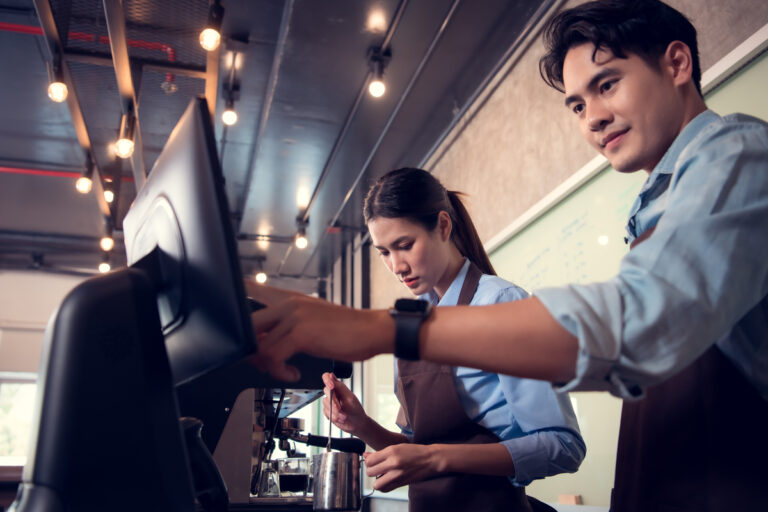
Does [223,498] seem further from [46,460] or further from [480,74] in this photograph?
[480,74]

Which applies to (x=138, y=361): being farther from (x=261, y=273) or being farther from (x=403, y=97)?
(x=261, y=273)

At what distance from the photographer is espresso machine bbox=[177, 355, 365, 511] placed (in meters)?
1.05

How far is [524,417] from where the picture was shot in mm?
1250

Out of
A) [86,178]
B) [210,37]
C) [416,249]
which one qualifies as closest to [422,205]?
[416,249]

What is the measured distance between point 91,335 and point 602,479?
2167mm

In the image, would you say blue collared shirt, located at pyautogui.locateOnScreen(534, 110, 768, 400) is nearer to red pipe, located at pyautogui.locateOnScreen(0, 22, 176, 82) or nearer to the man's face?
the man's face

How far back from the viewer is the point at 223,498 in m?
0.71

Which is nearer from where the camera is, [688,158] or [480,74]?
[688,158]

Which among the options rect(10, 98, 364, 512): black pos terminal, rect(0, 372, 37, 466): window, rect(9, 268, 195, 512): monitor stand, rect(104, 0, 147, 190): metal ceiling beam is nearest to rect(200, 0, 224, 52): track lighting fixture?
rect(104, 0, 147, 190): metal ceiling beam

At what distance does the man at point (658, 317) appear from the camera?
0.56 meters

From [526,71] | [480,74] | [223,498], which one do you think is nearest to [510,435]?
[223,498]

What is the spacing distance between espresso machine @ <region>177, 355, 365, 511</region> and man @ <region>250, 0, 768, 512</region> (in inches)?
17.4

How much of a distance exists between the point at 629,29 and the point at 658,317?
49cm

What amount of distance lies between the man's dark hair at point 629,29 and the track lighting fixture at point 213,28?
7.10 ft
